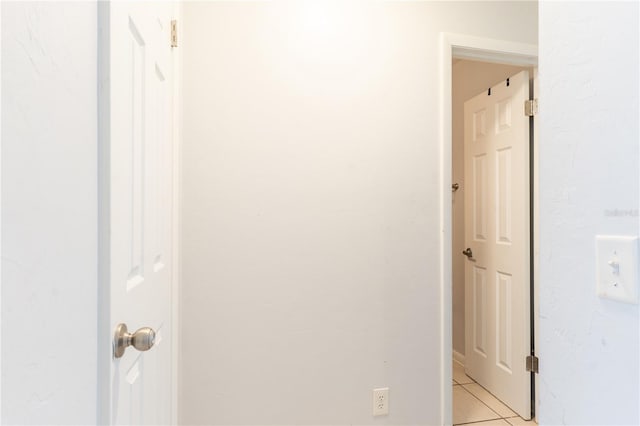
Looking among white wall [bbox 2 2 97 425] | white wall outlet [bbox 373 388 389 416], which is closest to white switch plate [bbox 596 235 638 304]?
white wall [bbox 2 2 97 425]

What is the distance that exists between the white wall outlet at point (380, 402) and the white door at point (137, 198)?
92cm

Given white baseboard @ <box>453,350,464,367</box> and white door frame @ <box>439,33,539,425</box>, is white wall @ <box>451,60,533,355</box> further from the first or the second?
white door frame @ <box>439,33,539,425</box>

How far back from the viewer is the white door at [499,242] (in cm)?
219

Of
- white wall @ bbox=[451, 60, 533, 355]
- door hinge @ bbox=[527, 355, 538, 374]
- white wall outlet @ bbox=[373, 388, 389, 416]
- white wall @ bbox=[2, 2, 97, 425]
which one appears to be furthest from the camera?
white wall @ bbox=[451, 60, 533, 355]

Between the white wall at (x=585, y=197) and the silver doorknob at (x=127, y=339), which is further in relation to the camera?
the silver doorknob at (x=127, y=339)

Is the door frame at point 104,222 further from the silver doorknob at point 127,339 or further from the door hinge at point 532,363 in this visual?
the door hinge at point 532,363

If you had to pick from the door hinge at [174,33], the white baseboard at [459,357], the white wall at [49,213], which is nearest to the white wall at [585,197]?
the white wall at [49,213]

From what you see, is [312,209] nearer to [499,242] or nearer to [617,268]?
[617,268]

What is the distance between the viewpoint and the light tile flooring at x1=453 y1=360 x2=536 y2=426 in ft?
7.06

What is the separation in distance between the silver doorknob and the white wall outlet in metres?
1.26

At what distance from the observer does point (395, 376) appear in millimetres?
1776

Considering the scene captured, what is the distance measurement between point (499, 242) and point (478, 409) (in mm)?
1051

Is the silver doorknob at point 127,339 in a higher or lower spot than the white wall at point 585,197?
lower

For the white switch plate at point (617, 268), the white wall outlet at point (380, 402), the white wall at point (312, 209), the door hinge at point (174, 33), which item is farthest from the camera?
the white wall outlet at point (380, 402)
